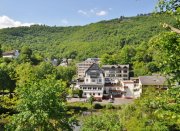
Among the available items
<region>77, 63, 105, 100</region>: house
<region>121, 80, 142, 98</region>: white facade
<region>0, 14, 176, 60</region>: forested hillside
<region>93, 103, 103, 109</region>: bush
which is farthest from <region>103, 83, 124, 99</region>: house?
<region>0, 14, 176, 60</region>: forested hillside

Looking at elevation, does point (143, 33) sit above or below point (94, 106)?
above

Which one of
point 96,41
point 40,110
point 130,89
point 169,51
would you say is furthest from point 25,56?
point 169,51

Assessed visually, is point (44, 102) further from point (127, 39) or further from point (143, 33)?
point (143, 33)

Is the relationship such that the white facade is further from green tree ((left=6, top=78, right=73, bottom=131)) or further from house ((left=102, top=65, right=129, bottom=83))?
green tree ((left=6, top=78, right=73, bottom=131))

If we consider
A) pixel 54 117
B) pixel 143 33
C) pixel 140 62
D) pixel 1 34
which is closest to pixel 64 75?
pixel 140 62

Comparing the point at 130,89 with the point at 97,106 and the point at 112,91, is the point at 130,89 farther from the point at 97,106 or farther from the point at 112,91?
the point at 97,106

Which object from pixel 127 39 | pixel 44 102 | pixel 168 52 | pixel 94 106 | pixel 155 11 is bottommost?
pixel 94 106

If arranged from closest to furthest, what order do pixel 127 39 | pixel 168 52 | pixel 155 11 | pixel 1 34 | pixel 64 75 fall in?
pixel 168 52, pixel 155 11, pixel 64 75, pixel 127 39, pixel 1 34
